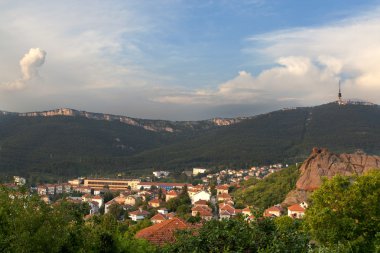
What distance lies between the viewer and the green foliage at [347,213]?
20750 millimetres

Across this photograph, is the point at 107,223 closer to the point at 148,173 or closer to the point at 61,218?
the point at 61,218

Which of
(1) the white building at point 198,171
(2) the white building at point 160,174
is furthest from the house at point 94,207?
(1) the white building at point 198,171

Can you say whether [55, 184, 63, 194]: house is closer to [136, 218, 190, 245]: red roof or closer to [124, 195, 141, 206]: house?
[124, 195, 141, 206]: house

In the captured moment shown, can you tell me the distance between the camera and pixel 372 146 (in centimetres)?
13925

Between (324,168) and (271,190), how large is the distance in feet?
33.8

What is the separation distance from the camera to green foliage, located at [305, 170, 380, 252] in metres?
20.8

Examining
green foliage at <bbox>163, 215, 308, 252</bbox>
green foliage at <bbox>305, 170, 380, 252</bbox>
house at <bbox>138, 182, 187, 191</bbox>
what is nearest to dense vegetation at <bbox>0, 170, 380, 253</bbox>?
green foliage at <bbox>163, 215, 308, 252</bbox>

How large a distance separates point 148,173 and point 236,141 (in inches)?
1727

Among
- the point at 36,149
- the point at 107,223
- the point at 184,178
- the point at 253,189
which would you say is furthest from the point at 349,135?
the point at 107,223

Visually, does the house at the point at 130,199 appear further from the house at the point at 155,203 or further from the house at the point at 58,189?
the house at the point at 58,189

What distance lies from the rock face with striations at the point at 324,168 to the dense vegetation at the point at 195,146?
2618 inches

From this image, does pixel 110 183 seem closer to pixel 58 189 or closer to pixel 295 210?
pixel 58 189

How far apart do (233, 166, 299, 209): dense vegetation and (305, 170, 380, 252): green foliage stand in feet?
144

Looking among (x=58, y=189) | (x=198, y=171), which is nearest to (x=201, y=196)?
(x=58, y=189)
